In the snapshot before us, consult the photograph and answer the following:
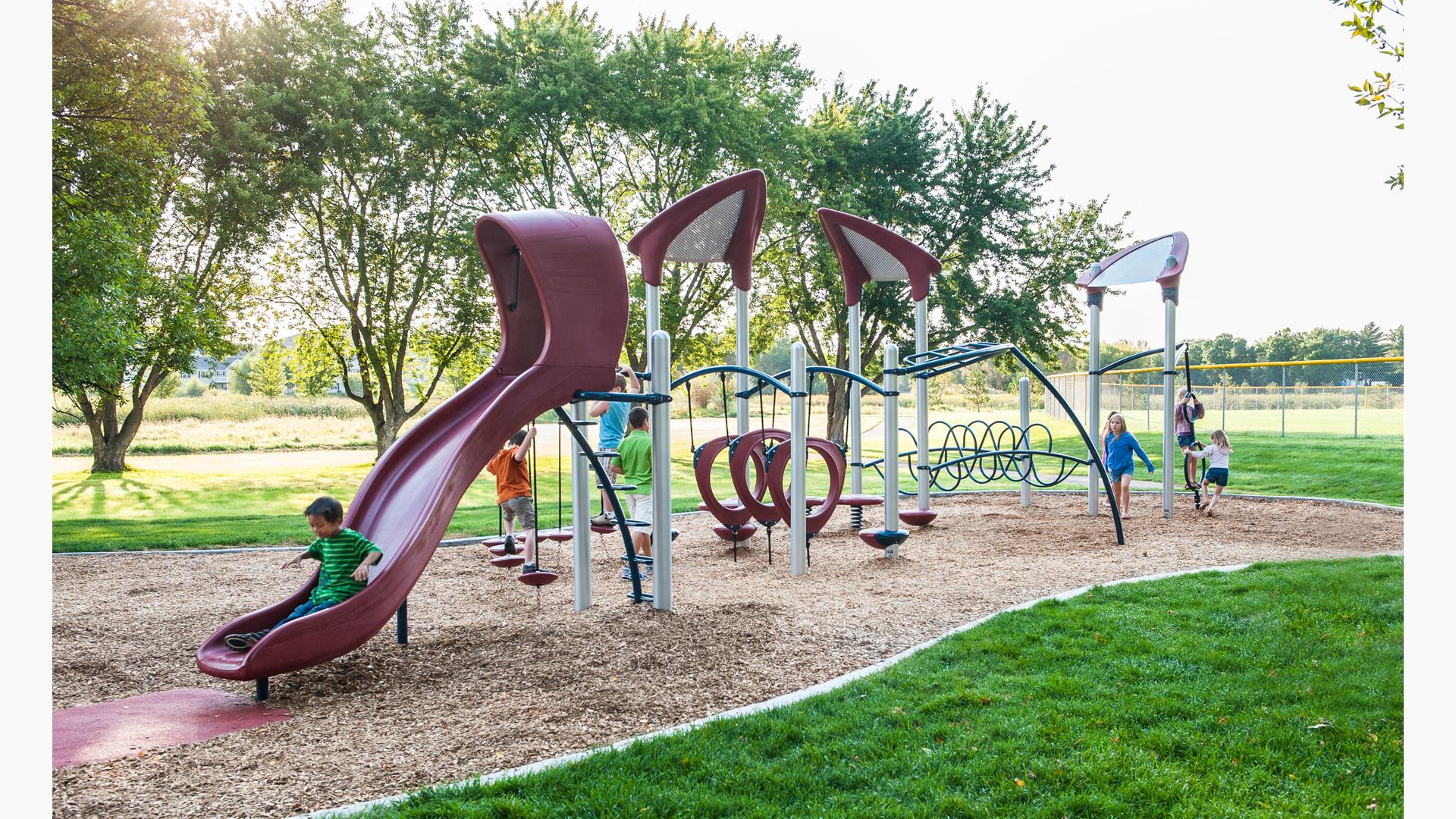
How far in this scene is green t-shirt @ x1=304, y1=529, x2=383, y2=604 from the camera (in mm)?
4973

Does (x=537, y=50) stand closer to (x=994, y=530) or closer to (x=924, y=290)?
(x=924, y=290)

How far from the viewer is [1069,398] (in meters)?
31.6

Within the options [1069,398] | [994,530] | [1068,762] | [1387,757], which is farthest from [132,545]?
[1069,398]

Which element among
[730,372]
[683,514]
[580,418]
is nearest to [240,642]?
[580,418]

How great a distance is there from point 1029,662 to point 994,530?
6.11 m

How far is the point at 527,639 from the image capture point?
19.2 feet

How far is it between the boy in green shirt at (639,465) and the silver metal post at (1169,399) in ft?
23.3

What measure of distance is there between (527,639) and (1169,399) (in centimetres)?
920

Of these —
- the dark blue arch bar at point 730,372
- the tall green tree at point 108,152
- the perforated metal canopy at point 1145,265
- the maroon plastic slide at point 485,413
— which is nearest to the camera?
the maroon plastic slide at point 485,413

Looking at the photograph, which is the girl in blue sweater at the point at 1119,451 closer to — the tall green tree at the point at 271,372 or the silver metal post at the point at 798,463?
the silver metal post at the point at 798,463

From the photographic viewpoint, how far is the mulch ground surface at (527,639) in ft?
12.3

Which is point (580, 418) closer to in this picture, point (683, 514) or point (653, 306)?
point (653, 306)

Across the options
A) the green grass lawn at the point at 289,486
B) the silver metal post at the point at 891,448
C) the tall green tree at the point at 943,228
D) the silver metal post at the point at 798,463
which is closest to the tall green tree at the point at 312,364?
the green grass lawn at the point at 289,486

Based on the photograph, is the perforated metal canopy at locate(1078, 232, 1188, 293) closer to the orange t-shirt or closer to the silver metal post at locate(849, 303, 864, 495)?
the silver metal post at locate(849, 303, 864, 495)
